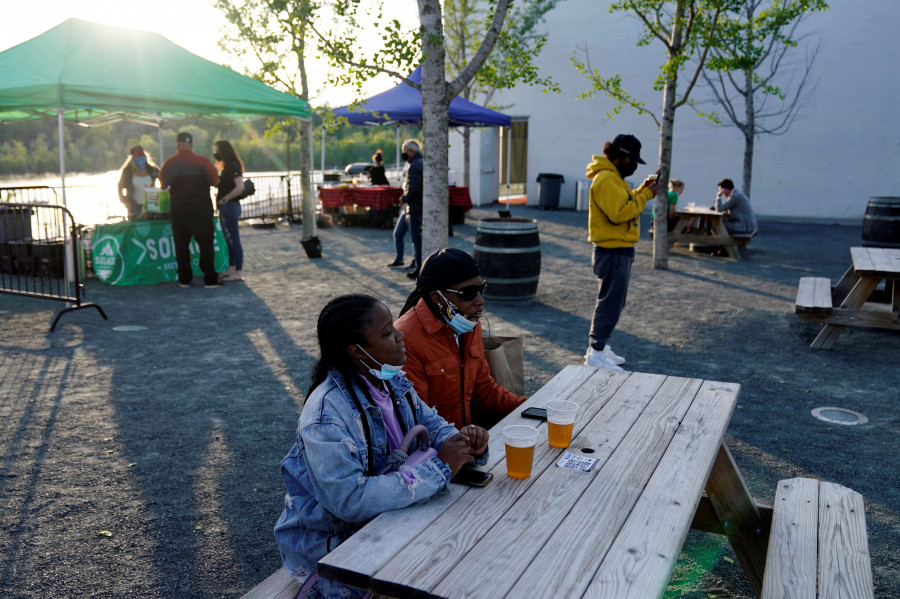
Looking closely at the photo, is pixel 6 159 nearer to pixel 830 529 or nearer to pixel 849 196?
pixel 849 196

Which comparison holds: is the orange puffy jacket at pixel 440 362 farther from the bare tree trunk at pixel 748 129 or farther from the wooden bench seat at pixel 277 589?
the bare tree trunk at pixel 748 129

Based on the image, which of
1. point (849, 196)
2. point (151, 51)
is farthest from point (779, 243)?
point (151, 51)

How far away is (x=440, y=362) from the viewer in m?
3.12

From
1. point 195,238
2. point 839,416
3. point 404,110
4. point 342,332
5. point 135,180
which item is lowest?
point 839,416

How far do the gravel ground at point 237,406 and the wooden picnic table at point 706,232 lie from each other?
1.80 m

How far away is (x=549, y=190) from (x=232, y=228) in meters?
14.0

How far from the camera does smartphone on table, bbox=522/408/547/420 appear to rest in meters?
2.89

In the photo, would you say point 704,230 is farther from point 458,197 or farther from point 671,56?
point 458,197

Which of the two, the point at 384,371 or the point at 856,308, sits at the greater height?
the point at 384,371

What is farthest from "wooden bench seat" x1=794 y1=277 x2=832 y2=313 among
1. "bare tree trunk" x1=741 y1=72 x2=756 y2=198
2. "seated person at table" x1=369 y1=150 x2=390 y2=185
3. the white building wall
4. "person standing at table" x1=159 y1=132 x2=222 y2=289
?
the white building wall

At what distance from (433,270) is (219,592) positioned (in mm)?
1653

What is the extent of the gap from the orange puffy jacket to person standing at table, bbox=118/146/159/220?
979 centimetres

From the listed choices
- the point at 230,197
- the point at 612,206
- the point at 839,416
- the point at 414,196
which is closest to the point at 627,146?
the point at 612,206

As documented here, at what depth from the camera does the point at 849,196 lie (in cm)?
1961
